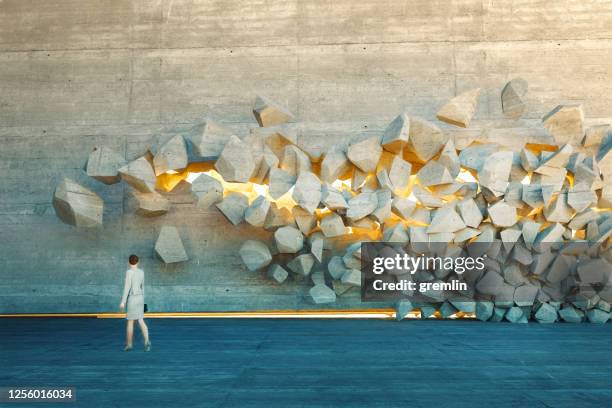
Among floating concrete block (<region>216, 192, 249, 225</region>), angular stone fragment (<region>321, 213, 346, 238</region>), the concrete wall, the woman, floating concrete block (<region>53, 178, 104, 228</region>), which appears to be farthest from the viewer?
the concrete wall

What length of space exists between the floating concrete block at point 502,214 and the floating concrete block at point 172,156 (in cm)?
392

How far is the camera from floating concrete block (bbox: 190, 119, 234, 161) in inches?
295

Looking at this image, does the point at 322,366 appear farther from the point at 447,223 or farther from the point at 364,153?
the point at 364,153

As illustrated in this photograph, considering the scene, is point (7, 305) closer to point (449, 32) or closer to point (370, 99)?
point (370, 99)

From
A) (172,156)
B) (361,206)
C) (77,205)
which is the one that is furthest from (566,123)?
(77,205)

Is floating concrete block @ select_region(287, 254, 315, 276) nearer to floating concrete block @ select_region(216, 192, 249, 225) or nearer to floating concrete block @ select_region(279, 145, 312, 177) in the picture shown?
floating concrete block @ select_region(216, 192, 249, 225)

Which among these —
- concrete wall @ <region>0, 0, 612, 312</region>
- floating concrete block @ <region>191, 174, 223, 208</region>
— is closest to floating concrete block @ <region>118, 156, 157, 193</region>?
floating concrete block @ <region>191, 174, 223, 208</region>

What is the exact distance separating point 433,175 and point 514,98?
1469 mm

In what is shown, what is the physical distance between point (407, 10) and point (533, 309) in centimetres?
444

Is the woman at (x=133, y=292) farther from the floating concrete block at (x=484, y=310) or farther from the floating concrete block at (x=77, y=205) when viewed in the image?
the floating concrete block at (x=484, y=310)

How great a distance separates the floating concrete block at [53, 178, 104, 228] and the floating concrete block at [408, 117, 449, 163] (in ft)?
13.7

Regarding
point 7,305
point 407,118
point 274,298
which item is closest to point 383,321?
point 274,298

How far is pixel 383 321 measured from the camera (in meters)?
7.22

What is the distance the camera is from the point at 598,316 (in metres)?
7.07
